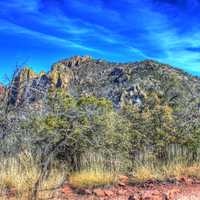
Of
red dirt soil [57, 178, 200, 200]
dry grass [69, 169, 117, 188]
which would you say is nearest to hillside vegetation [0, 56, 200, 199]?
dry grass [69, 169, 117, 188]

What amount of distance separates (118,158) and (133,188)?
2483 millimetres

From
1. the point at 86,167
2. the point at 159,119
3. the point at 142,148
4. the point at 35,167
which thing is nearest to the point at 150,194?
the point at 35,167

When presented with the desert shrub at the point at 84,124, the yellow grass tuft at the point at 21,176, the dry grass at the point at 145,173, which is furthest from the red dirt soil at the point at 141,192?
the desert shrub at the point at 84,124

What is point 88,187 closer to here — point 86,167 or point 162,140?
point 86,167

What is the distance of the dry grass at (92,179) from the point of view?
385 inches

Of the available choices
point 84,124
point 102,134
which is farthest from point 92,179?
point 102,134

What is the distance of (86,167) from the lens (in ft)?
37.8

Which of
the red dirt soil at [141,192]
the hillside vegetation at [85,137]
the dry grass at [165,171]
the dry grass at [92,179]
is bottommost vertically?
the red dirt soil at [141,192]

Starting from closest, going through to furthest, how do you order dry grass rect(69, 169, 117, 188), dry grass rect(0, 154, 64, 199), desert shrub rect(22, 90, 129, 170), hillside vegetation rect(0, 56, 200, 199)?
dry grass rect(0, 154, 64, 199), hillside vegetation rect(0, 56, 200, 199), dry grass rect(69, 169, 117, 188), desert shrub rect(22, 90, 129, 170)

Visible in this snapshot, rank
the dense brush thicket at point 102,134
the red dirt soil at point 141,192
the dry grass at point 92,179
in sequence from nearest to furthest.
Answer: the red dirt soil at point 141,192, the dry grass at point 92,179, the dense brush thicket at point 102,134

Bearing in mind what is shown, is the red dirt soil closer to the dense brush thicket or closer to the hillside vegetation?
the hillside vegetation

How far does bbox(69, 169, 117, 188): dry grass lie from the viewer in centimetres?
977

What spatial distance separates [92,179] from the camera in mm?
10078

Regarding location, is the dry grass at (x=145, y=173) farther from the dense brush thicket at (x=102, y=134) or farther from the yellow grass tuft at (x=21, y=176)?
the yellow grass tuft at (x=21, y=176)
